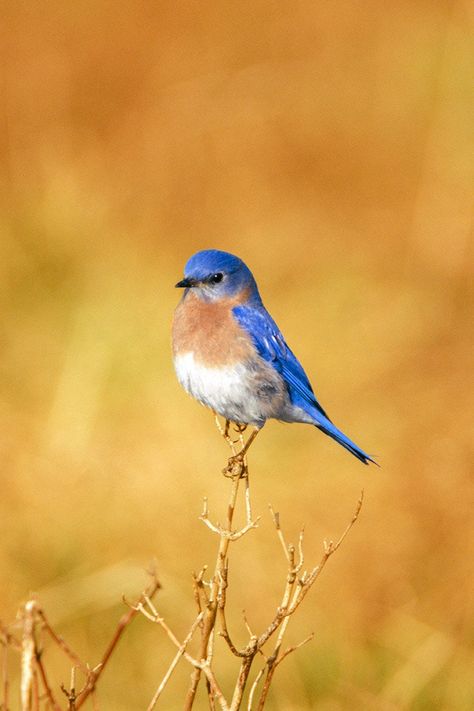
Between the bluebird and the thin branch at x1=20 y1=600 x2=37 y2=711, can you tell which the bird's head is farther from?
the thin branch at x1=20 y1=600 x2=37 y2=711

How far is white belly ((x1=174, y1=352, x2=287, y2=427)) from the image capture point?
4.62m

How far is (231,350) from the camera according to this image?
472 cm

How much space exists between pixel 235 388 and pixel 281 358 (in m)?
0.32

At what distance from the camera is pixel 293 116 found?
15.2 meters

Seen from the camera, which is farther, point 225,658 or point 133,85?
point 133,85

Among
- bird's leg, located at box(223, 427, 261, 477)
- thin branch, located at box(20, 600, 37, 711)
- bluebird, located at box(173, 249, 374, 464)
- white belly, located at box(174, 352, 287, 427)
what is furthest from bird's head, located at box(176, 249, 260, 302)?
thin branch, located at box(20, 600, 37, 711)

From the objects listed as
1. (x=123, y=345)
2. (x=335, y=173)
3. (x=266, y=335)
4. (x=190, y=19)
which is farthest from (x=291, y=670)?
(x=190, y=19)

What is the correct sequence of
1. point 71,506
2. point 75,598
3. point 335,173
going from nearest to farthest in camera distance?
point 75,598
point 71,506
point 335,173

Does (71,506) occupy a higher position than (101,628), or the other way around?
(71,506)

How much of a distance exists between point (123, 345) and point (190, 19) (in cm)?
922

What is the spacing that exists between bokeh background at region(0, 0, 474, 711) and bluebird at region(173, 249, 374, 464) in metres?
1.90

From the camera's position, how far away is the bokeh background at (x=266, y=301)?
706 cm

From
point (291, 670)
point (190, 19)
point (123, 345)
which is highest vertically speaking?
point (190, 19)

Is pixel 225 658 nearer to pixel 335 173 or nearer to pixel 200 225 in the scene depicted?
pixel 200 225
